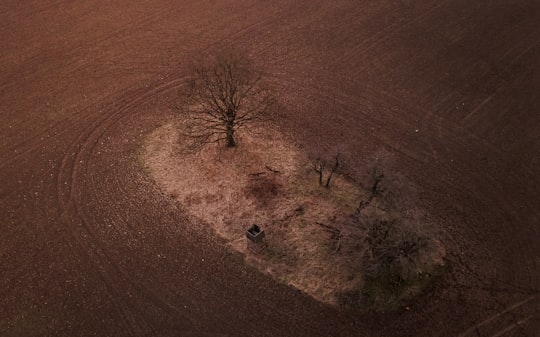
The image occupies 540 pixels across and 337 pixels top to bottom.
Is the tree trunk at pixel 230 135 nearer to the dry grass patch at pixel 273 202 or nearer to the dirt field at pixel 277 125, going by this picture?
the dry grass patch at pixel 273 202

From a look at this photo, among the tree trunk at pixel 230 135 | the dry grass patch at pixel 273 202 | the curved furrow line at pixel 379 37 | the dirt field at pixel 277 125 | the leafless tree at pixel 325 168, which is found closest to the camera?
the dirt field at pixel 277 125

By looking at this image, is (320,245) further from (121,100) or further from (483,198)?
(121,100)

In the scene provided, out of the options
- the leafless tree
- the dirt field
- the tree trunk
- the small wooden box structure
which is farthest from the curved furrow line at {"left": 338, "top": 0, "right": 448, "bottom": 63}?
the small wooden box structure

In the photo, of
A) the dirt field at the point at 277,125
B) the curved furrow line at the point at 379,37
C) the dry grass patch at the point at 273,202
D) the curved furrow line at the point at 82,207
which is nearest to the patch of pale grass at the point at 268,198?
the dry grass patch at the point at 273,202

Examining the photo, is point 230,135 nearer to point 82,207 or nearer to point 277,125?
point 277,125

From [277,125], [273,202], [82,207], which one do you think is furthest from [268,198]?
[82,207]

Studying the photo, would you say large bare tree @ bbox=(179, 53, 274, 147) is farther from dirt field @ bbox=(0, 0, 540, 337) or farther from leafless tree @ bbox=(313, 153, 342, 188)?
leafless tree @ bbox=(313, 153, 342, 188)

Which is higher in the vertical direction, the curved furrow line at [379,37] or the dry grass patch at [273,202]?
the curved furrow line at [379,37]
